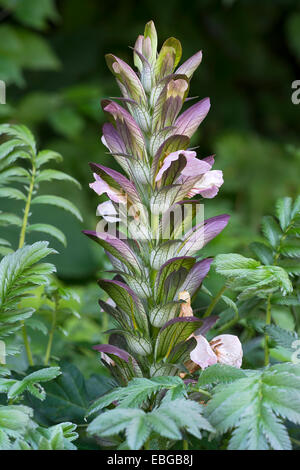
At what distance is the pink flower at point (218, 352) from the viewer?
663 millimetres

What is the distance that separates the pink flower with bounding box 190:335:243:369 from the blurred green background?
1551 mm

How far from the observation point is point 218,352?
2.25 ft

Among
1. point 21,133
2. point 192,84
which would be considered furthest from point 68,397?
point 192,84

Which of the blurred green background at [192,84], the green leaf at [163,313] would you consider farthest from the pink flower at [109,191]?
the blurred green background at [192,84]

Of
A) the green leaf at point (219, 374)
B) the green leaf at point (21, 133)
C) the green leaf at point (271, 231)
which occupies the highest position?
the green leaf at point (21, 133)

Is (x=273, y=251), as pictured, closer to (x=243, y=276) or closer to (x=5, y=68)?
(x=243, y=276)

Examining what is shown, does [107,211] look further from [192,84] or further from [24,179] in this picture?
[192,84]

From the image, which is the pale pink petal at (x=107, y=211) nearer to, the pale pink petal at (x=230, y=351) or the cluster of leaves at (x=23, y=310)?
the cluster of leaves at (x=23, y=310)

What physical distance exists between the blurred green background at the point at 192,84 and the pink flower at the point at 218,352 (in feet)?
5.09

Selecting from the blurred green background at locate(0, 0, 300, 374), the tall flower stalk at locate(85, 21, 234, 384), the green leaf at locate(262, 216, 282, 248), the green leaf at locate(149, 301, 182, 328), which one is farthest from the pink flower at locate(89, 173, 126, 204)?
the blurred green background at locate(0, 0, 300, 374)

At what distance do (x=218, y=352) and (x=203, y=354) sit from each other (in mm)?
30

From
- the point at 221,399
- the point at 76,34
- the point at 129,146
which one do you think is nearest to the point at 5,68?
the point at 76,34

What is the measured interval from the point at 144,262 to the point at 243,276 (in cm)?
12

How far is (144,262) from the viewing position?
0.70m
